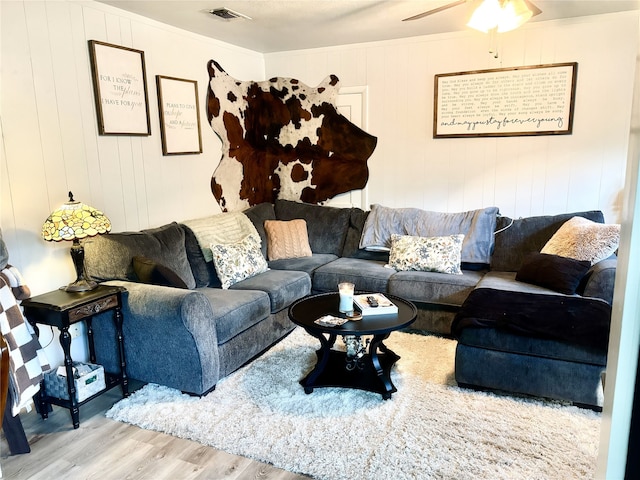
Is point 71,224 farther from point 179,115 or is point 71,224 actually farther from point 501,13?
point 501,13

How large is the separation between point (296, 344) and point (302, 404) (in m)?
0.85

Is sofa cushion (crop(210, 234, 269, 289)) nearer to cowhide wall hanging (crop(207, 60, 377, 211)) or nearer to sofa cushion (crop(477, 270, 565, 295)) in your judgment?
cowhide wall hanging (crop(207, 60, 377, 211))

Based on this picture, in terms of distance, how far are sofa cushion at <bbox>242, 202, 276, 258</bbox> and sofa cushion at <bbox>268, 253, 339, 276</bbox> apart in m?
0.21

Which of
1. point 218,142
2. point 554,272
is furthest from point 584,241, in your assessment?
point 218,142

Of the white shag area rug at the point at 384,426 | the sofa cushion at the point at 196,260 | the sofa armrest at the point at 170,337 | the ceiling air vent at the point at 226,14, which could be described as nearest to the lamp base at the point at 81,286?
the sofa armrest at the point at 170,337


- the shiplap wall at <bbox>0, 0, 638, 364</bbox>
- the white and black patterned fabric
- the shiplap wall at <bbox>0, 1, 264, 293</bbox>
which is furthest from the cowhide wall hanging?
the white and black patterned fabric

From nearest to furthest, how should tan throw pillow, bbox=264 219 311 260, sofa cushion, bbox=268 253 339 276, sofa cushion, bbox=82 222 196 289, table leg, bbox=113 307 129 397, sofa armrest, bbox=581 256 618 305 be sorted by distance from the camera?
table leg, bbox=113 307 129 397, sofa armrest, bbox=581 256 618 305, sofa cushion, bbox=82 222 196 289, sofa cushion, bbox=268 253 339 276, tan throw pillow, bbox=264 219 311 260

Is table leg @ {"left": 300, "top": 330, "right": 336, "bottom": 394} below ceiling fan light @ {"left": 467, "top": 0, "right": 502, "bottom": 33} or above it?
below

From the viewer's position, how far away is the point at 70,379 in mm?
2469

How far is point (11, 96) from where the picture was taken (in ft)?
8.55

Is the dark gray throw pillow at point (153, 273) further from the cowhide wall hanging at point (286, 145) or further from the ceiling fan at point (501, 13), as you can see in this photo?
the ceiling fan at point (501, 13)

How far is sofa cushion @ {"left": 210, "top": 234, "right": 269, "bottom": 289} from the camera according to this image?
11.5 ft

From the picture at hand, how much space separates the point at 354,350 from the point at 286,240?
1685 mm

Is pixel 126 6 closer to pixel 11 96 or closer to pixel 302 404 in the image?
pixel 11 96
